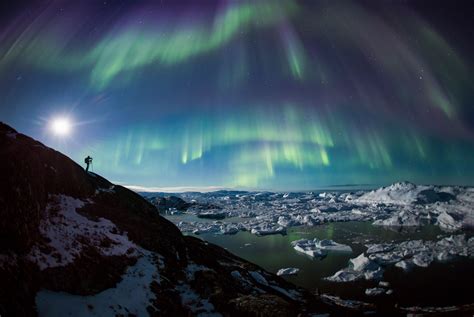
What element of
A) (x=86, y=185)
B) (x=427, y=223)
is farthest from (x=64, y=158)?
(x=427, y=223)

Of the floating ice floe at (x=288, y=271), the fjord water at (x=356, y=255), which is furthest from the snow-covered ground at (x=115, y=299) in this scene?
the floating ice floe at (x=288, y=271)

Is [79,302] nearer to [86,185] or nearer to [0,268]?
[0,268]

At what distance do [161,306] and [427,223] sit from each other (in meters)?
153

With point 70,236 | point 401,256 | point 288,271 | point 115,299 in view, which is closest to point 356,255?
point 401,256

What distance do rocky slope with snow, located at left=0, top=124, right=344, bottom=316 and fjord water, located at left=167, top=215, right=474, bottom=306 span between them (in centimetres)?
2844

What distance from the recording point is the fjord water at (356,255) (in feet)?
179

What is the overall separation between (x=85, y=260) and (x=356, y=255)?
267 ft

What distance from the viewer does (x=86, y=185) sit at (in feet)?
114

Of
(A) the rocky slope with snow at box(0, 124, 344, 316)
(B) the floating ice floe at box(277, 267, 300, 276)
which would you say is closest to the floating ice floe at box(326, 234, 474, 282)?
(B) the floating ice floe at box(277, 267, 300, 276)

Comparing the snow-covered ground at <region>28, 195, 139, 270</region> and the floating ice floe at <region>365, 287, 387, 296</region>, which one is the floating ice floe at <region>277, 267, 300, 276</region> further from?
the snow-covered ground at <region>28, 195, 139, 270</region>

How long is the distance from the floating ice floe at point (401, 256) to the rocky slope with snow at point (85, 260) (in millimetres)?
34155

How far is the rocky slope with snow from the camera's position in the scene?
57.2 ft

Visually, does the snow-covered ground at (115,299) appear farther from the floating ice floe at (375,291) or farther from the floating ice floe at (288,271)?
the floating ice floe at (288,271)

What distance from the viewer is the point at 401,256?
7550 centimetres
